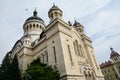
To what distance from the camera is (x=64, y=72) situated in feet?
55.2

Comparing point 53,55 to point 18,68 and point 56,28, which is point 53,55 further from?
point 18,68

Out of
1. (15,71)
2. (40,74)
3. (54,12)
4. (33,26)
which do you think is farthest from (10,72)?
(33,26)

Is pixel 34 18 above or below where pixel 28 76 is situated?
above

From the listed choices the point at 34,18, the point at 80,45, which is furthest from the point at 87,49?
the point at 34,18

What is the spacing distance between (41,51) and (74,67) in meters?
7.15

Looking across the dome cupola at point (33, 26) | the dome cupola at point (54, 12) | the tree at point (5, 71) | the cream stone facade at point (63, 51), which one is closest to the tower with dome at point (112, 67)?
the cream stone facade at point (63, 51)

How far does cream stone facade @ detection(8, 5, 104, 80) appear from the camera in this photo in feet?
59.1

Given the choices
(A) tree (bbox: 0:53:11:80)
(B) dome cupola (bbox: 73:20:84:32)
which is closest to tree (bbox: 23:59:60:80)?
(A) tree (bbox: 0:53:11:80)

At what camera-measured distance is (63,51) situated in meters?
18.0

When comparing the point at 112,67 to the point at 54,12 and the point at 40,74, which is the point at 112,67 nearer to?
the point at 54,12

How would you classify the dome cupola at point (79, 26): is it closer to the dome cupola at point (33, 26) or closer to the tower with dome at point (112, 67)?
the dome cupola at point (33, 26)

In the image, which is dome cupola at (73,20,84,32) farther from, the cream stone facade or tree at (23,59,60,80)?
tree at (23,59,60,80)

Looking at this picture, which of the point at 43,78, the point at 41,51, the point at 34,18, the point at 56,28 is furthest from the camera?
the point at 34,18

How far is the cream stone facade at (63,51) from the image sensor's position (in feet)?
59.1
